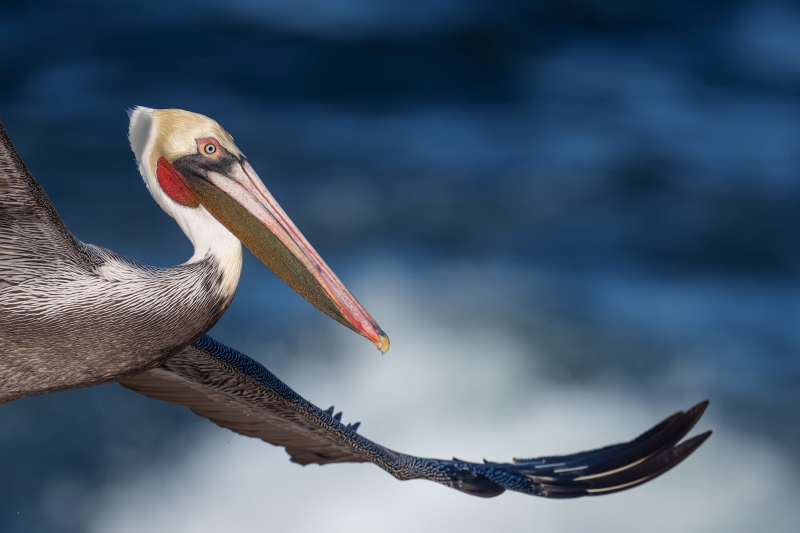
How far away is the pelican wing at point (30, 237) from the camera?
459cm

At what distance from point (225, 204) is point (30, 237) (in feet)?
2.93

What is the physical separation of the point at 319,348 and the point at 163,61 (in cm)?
733

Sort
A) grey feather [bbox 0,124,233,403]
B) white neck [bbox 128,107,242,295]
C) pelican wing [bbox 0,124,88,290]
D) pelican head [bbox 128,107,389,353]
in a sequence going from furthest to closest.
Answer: pelican head [bbox 128,107,389,353] → white neck [bbox 128,107,242,295] → grey feather [bbox 0,124,233,403] → pelican wing [bbox 0,124,88,290]

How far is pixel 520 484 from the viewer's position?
7172 millimetres

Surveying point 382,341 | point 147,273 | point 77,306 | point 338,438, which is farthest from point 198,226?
point 338,438

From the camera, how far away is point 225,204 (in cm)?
508

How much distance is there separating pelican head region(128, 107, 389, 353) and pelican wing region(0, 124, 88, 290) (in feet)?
1.80

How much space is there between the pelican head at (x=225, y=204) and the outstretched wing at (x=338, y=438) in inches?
55.6

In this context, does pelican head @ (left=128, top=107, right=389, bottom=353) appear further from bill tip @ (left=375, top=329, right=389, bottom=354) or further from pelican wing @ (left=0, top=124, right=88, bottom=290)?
pelican wing @ (left=0, top=124, right=88, bottom=290)

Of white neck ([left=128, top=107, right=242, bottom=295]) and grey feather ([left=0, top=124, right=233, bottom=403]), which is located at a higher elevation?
white neck ([left=128, top=107, right=242, bottom=295])

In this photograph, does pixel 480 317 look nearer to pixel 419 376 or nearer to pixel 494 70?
pixel 419 376

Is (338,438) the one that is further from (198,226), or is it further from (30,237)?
(30,237)

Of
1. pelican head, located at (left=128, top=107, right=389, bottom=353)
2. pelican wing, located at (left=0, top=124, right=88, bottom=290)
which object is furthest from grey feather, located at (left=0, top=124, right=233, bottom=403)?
pelican head, located at (left=128, top=107, right=389, bottom=353)

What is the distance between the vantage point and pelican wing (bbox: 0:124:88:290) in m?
4.59
